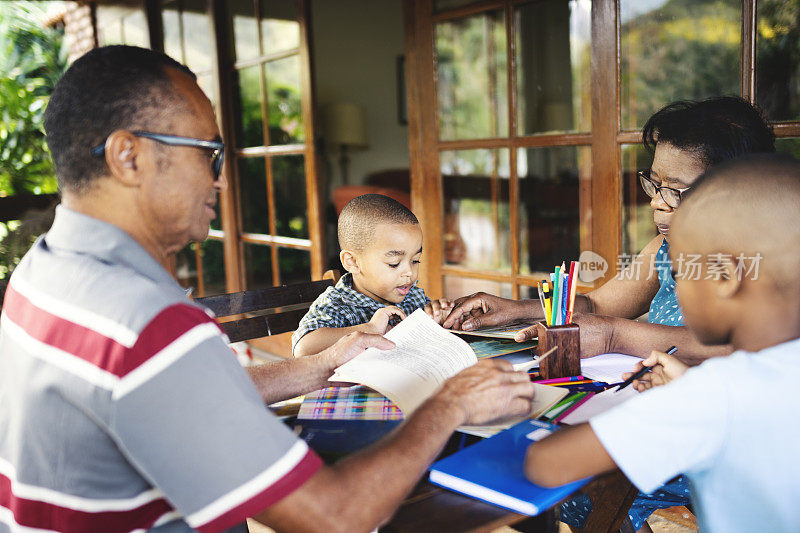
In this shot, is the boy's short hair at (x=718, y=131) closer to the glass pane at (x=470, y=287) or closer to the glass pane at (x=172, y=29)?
the glass pane at (x=470, y=287)

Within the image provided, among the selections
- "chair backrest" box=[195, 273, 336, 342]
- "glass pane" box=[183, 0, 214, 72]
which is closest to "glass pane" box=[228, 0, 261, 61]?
"glass pane" box=[183, 0, 214, 72]

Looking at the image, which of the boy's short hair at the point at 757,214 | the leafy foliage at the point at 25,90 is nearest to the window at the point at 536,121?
the boy's short hair at the point at 757,214

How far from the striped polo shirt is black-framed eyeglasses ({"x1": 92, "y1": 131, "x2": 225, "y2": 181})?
0.10 meters

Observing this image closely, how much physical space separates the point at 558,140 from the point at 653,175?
959 mm

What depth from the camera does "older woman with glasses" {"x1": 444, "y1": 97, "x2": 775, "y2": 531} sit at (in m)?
1.44

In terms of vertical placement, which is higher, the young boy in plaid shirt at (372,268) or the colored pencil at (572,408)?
the young boy in plaid shirt at (372,268)

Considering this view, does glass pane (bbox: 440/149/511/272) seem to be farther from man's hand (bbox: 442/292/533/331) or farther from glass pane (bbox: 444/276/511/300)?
man's hand (bbox: 442/292/533/331)

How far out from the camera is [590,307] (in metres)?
1.95

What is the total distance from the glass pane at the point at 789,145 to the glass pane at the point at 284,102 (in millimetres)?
2476

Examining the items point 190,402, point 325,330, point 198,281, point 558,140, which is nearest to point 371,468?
point 190,402

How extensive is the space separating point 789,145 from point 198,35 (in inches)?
145

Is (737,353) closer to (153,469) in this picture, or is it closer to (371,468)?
(371,468)

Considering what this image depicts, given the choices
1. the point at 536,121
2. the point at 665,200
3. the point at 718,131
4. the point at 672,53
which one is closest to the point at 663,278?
the point at 665,200

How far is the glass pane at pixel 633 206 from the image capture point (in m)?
2.52
